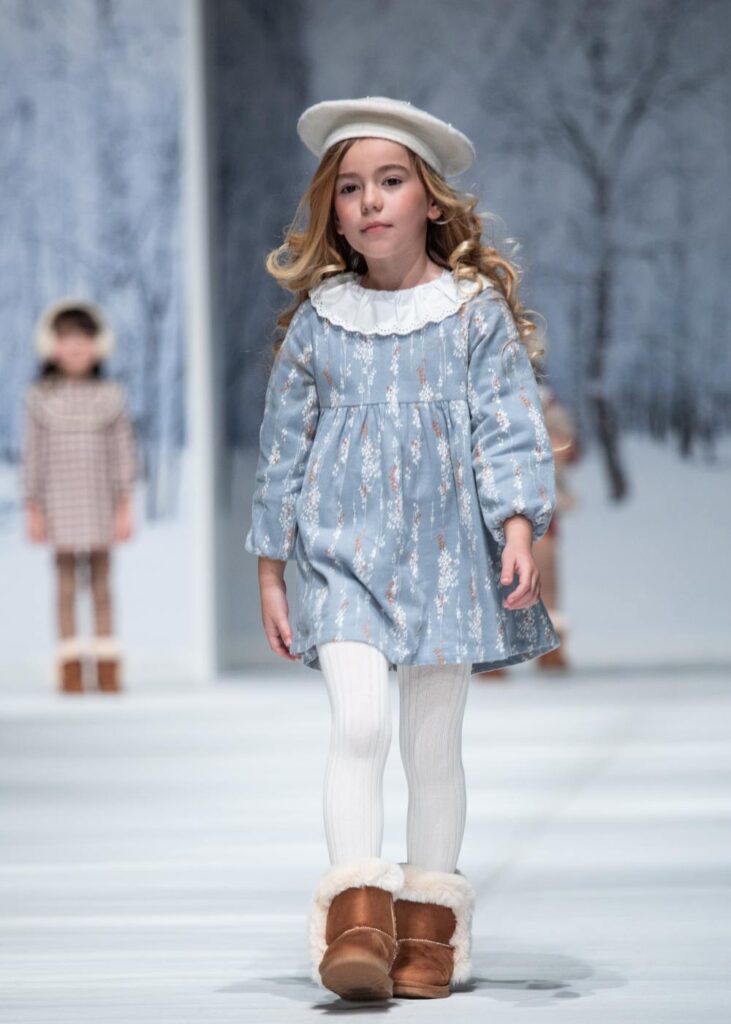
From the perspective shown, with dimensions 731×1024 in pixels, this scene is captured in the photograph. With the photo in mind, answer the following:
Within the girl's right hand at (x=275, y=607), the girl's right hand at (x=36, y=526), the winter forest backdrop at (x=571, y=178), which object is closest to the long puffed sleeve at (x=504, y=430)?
the girl's right hand at (x=275, y=607)

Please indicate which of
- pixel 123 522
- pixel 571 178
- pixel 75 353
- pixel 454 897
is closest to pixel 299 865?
pixel 454 897

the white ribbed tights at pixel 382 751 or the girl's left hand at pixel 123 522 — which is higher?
the girl's left hand at pixel 123 522

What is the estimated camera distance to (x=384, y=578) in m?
2.41

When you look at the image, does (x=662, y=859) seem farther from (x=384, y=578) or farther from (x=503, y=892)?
(x=384, y=578)

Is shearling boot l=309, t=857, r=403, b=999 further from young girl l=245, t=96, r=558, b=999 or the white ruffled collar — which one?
the white ruffled collar

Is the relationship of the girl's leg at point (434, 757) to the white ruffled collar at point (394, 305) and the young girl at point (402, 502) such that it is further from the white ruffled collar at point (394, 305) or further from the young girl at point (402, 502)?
the white ruffled collar at point (394, 305)

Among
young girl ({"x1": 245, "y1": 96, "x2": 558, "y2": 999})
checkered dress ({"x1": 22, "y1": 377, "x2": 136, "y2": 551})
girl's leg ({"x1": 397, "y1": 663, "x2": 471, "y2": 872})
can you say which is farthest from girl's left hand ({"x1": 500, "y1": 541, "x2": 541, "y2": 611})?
checkered dress ({"x1": 22, "y1": 377, "x2": 136, "y2": 551})

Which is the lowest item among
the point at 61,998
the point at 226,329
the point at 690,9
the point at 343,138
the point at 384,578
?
the point at 61,998

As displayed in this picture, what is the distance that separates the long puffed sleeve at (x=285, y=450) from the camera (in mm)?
2502

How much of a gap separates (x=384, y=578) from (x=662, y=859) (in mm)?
1215

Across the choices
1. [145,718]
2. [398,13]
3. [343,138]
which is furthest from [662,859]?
[398,13]

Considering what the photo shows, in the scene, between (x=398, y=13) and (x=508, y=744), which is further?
(x=398, y=13)

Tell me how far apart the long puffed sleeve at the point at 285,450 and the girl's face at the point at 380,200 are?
0.14 metres

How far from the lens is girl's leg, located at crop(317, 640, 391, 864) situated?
2363mm
